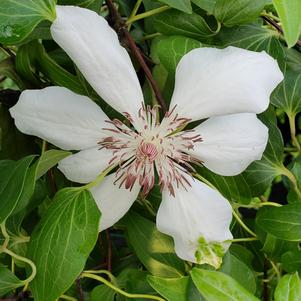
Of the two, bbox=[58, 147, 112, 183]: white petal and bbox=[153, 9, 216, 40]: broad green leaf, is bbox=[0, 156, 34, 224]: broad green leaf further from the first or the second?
bbox=[153, 9, 216, 40]: broad green leaf

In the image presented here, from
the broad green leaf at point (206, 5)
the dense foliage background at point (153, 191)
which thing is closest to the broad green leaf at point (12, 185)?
the dense foliage background at point (153, 191)

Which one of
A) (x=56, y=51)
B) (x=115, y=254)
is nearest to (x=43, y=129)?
(x=56, y=51)

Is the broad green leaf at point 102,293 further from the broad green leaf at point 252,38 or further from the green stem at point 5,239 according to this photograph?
the broad green leaf at point 252,38

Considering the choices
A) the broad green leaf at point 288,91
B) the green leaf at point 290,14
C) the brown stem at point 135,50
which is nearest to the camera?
the green leaf at point 290,14

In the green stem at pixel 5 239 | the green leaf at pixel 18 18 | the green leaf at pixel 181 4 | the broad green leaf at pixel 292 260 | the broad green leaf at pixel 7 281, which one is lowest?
the broad green leaf at pixel 292 260

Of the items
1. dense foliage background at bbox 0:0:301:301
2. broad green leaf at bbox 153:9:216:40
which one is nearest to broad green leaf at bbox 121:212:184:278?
dense foliage background at bbox 0:0:301:301

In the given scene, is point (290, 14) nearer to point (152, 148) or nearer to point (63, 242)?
point (152, 148)
